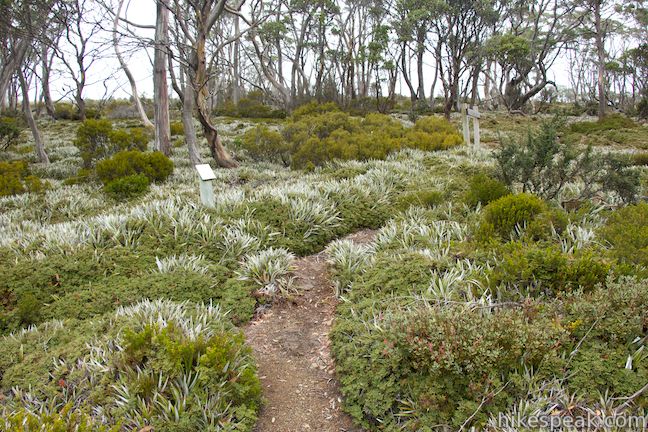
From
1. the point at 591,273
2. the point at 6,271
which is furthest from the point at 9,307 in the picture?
the point at 591,273

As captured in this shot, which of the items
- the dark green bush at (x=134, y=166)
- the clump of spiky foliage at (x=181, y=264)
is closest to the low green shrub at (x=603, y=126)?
the dark green bush at (x=134, y=166)

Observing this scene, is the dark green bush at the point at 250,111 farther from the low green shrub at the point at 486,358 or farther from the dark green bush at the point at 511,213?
the low green shrub at the point at 486,358

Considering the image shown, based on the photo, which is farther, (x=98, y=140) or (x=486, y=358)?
(x=98, y=140)

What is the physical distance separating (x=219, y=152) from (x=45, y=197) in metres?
4.40

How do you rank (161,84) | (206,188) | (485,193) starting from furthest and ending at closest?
(161,84), (206,188), (485,193)

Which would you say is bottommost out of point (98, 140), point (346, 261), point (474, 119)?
point (346, 261)

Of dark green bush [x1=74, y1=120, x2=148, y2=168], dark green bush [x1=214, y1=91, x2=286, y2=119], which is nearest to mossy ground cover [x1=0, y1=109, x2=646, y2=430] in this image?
dark green bush [x1=74, y1=120, x2=148, y2=168]

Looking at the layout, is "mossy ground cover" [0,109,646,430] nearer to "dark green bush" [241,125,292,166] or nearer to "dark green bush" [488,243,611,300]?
"dark green bush" [488,243,611,300]

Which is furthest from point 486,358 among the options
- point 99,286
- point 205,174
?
point 205,174

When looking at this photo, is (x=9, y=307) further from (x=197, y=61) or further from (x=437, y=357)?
(x=197, y=61)

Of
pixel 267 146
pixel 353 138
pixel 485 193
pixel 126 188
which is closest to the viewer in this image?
pixel 485 193

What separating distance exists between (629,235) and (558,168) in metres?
2.53

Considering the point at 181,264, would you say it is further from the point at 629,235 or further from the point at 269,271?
the point at 629,235

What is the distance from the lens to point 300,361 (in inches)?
138
